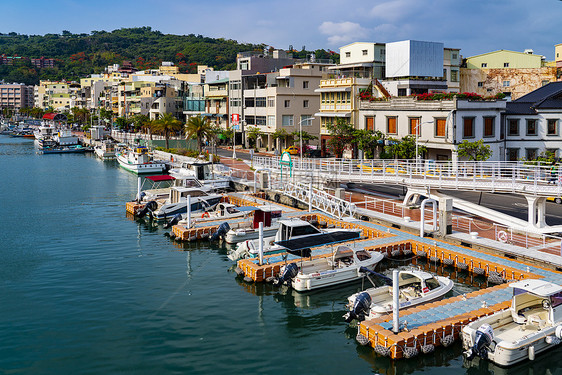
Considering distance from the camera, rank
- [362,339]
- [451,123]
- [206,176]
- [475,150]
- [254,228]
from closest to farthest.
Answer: [362,339] → [254,228] → [475,150] → [451,123] → [206,176]

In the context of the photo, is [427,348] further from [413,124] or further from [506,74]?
[506,74]

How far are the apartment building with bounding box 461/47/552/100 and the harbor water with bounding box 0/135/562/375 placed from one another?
191ft

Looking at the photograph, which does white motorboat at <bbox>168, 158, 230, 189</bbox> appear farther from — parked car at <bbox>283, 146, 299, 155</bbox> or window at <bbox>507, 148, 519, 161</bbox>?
window at <bbox>507, 148, 519, 161</bbox>

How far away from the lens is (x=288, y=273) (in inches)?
1298

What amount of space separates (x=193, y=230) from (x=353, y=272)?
1594 cm

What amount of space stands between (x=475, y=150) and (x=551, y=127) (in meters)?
10.1

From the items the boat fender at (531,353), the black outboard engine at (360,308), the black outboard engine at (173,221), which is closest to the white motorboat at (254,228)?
the black outboard engine at (173,221)

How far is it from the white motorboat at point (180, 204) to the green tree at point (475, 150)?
25.3 meters

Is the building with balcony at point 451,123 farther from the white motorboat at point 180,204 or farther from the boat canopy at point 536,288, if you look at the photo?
Result: the boat canopy at point 536,288

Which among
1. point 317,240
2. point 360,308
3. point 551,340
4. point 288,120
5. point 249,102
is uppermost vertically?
point 249,102

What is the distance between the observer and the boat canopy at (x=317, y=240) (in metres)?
33.0

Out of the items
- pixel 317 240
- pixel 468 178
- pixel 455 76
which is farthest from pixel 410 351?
pixel 455 76

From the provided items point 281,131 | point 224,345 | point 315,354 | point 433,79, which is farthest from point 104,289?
point 281,131

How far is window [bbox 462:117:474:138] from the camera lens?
201 feet
